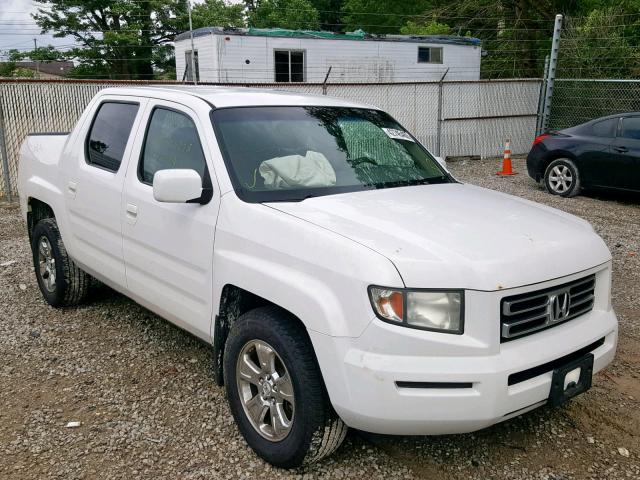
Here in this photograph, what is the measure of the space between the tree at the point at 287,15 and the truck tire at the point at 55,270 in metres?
38.2

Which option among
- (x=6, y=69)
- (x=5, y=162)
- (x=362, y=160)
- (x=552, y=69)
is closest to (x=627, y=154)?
(x=552, y=69)

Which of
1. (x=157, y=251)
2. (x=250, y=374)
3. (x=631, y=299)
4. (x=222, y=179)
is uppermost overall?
(x=222, y=179)

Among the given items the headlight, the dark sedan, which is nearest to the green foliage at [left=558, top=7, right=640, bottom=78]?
the dark sedan

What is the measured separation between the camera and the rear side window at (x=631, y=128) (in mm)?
9316

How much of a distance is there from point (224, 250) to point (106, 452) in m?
1.23

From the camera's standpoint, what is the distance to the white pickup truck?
2504 mm

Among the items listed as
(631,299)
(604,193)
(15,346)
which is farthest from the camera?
(604,193)

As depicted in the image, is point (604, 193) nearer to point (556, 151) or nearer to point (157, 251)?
point (556, 151)

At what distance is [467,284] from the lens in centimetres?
250

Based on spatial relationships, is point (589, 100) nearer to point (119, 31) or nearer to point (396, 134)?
point (396, 134)

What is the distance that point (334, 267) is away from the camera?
2615 mm

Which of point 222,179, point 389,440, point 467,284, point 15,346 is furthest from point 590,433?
point 15,346

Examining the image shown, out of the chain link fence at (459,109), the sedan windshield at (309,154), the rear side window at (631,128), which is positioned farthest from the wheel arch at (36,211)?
the rear side window at (631,128)

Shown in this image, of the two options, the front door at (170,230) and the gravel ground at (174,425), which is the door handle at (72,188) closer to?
the front door at (170,230)
